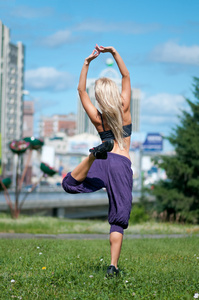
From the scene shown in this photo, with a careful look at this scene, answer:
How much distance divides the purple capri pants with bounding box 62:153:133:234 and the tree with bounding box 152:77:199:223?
48.8ft

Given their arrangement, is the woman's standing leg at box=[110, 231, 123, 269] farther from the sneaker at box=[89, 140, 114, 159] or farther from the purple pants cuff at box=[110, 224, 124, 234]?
the sneaker at box=[89, 140, 114, 159]

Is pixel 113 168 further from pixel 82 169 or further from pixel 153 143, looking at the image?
pixel 153 143

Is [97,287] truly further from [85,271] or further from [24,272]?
[24,272]

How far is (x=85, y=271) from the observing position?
4676 millimetres

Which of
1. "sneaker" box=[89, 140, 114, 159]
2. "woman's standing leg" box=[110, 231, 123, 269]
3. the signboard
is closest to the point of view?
"sneaker" box=[89, 140, 114, 159]

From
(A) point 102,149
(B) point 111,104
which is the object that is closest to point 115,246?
(A) point 102,149

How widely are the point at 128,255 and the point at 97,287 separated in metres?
2.39

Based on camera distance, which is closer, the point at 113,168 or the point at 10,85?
the point at 113,168

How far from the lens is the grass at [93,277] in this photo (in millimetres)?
3910

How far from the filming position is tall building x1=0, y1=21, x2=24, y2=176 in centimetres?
9725

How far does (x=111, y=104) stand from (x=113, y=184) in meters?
0.75

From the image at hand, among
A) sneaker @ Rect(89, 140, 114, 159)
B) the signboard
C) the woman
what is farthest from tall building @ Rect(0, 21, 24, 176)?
sneaker @ Rect(89, 140, 114, 159)

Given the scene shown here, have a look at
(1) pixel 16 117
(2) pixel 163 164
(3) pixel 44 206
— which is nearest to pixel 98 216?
(3) pixel 44 206

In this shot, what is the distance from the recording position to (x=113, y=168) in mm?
4672
